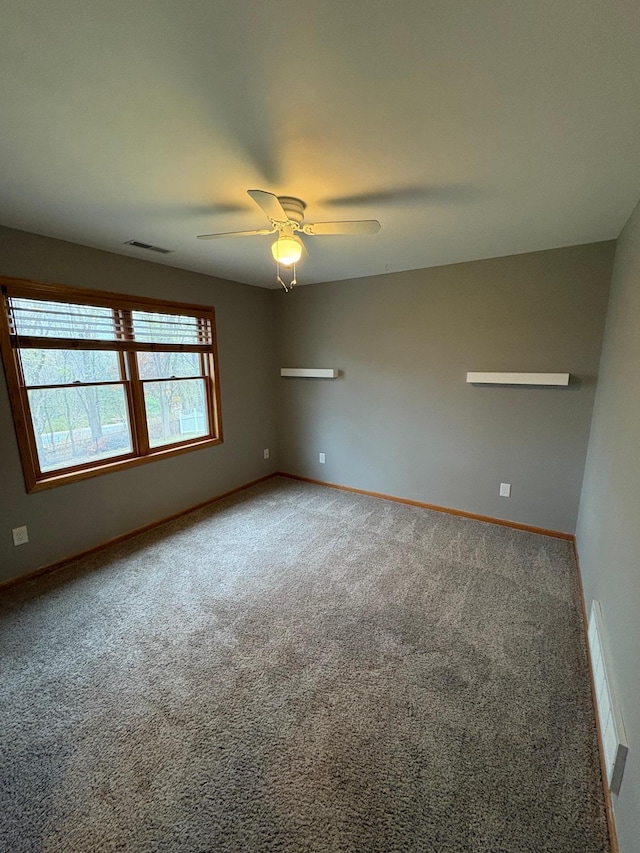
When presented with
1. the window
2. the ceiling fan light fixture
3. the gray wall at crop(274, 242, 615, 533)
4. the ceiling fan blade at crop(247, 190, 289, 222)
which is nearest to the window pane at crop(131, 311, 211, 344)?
the window

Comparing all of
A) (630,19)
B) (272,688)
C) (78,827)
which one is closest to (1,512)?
(78,827)

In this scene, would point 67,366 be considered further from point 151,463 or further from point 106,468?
point 151,463

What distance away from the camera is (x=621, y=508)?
1580mm

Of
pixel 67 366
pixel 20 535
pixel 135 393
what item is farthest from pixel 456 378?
pixel 20 535

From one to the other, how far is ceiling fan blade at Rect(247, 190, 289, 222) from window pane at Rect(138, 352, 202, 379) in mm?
1964

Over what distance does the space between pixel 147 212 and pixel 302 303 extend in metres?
2.15

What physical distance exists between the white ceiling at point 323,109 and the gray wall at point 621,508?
1.87 feet

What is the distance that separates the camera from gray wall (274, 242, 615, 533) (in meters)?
2.71

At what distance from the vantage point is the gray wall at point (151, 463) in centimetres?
236

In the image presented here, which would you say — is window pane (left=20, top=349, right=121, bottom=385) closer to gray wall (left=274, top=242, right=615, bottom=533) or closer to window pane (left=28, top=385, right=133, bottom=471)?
window pane (left=28, top=385, right=133, bottom=471)

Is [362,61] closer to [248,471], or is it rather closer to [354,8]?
[354,8]

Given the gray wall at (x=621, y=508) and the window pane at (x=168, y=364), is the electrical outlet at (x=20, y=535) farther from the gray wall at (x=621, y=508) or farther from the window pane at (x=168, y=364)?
the gray wall at (x=621, y=508)

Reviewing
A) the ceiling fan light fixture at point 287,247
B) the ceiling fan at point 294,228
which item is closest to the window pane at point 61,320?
the ceiling fan at point 294,228

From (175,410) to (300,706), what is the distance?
2692mm
